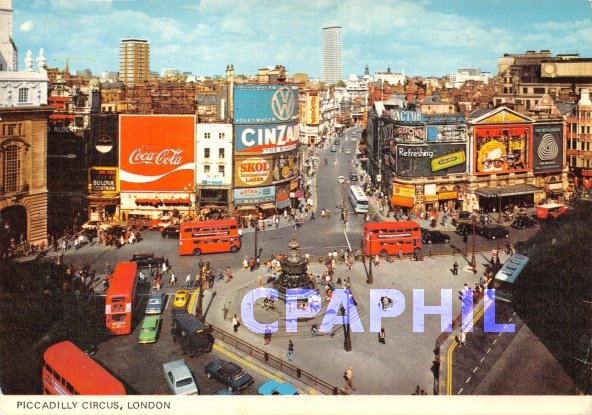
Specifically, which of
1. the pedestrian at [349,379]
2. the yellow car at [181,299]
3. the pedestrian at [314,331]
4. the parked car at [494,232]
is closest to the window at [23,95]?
the yellow car at [181,299]

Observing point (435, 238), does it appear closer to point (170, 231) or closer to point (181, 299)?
point (170, 231)

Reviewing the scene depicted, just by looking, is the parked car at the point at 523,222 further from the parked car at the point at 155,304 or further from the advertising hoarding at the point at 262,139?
the parked car at the point at 155,304

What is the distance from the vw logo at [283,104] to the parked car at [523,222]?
24.4 m

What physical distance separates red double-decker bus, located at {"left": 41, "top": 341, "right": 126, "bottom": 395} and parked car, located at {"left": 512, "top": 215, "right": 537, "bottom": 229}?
42.0m

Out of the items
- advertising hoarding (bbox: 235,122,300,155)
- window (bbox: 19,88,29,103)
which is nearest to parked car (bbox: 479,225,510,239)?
advertising hoarding (bbox: 235,122,300,155)

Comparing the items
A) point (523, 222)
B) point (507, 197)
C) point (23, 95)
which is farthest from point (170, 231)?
point (507, 197)

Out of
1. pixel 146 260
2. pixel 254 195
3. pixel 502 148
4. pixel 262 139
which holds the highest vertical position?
pixel 262 139

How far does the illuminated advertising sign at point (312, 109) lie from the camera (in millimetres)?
119812

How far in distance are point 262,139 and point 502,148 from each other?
2581 centimetres

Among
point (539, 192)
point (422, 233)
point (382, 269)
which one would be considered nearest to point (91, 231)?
Answer: point (382, 269)

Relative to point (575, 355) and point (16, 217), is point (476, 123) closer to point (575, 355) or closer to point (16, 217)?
point (575, 355)

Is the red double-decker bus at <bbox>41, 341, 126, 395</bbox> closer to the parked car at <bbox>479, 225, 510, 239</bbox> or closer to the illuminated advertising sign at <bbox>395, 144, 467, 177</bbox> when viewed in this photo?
the parked car at <bbox>479, 225, 510, 239</bbox>

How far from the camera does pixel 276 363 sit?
89.1 feet

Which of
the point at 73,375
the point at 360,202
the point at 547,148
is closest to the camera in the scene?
the point at 73,375
